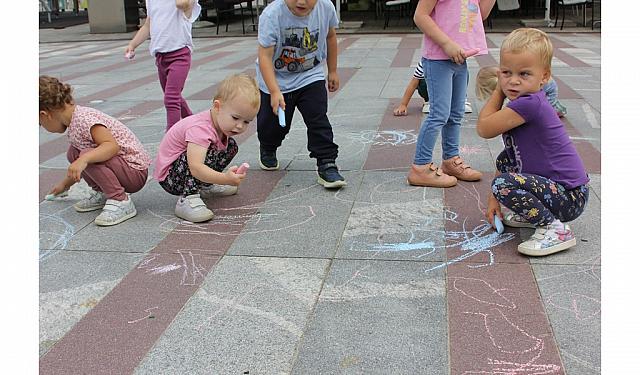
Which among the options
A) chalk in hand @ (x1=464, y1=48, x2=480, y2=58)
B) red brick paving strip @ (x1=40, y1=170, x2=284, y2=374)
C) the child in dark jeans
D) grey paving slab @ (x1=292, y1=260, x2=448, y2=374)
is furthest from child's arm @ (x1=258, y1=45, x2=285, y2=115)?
grey paving slab @ (x1=292, y1=260, x2=448, y2=374)

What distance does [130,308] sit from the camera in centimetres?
280

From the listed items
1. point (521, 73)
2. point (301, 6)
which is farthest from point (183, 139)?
point (521, 73)

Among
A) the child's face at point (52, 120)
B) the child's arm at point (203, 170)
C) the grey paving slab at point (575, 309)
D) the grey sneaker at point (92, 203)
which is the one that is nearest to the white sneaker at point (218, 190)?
the child's arm at point (203, 170)

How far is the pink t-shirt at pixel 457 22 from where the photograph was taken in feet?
13.1

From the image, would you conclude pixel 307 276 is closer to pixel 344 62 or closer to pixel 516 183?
pixel 516 183

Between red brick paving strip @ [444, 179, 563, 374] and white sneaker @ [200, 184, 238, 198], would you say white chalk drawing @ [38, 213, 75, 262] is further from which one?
red brick paving strip @ [444, 179, 563, 374]

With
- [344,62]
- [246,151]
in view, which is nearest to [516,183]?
[246,151]

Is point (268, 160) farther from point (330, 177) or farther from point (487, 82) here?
point (487, 82)

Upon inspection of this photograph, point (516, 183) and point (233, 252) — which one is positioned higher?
point (516, 183)

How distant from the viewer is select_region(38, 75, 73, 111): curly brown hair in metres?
3.53

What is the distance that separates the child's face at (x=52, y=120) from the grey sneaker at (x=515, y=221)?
2491mm

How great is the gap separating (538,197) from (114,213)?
2.31m

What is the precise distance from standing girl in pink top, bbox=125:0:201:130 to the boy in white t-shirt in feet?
5.32

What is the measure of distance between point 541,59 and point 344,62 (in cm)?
780
